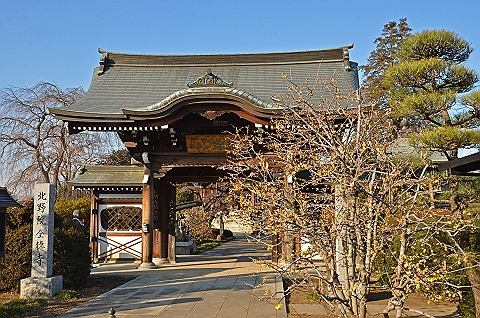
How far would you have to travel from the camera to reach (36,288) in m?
8.92

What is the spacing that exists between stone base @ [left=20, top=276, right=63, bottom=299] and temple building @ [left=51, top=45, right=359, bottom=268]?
13.6 feet

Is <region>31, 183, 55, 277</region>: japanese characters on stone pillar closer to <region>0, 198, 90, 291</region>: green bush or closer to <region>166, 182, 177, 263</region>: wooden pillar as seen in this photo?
<region>0, 198, 90, 291</region>: green bush

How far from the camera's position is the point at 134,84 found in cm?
1650

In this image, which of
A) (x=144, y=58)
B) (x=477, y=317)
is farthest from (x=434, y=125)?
(x=144, y=58)

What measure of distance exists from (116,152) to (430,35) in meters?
28.2

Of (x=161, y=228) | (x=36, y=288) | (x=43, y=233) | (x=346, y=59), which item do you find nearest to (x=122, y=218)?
(x=161, y=228)

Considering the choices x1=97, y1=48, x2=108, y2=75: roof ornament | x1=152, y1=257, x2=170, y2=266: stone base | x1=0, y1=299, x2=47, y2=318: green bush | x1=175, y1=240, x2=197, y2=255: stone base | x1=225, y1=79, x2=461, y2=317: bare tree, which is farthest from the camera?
x1=175, y1=240, x2=197, y2=255: stone base

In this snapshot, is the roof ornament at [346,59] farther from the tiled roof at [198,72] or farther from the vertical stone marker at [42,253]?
the vertical stone marker at [42,253]

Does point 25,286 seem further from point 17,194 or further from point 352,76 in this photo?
point 17,194

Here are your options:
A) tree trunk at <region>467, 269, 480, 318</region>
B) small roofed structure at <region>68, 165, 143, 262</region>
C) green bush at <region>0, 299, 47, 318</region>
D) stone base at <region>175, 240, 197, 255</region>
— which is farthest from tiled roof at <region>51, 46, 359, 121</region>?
tree trunk at <region>467, 269, 480, 318</region>

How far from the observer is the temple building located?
12086 millimetres

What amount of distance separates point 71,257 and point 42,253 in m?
1.12

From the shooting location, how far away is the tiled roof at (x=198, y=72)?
15.4 m

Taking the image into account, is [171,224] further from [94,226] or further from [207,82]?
[207,82]
